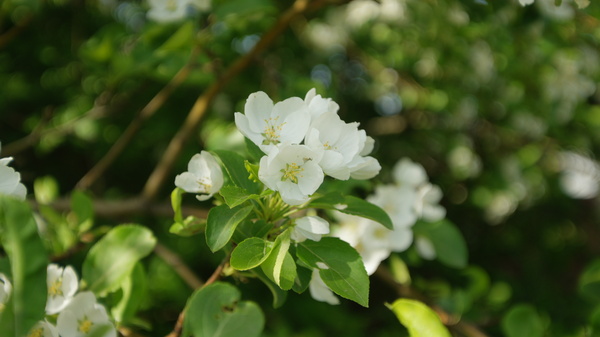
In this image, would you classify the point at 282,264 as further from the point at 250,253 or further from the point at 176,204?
the point at 176,204

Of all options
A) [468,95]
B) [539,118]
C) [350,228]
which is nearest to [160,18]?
[350,228]

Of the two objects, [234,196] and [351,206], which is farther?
[351,206]

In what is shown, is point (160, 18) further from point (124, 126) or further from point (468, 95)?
point (468, 95)

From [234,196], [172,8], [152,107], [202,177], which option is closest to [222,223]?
[234,196]

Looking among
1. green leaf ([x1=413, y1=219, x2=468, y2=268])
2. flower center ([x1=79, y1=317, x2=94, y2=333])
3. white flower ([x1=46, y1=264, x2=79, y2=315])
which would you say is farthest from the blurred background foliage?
flower center ([x1=79, y1=317, x2=94, y2=333])

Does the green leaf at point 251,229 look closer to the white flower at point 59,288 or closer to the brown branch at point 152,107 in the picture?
the white flower at point 59,288

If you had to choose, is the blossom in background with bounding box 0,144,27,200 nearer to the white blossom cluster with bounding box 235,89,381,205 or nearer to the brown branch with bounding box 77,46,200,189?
the white blossom cluster with bounding box 235,89,381,205
